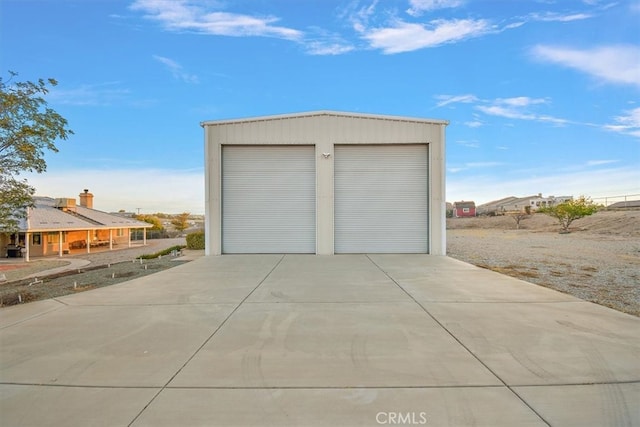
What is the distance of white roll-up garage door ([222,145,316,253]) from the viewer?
40.5ft

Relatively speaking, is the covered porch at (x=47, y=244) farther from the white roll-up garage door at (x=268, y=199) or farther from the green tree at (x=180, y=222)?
the green tree at (x=180, y=222)

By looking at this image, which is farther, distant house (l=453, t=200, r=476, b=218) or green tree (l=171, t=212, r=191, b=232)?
distant house (l=453, t=200, r=476, b=218)

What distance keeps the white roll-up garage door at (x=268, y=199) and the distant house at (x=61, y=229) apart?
15366 mm

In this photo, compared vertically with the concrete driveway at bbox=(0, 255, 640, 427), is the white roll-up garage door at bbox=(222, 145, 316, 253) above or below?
above

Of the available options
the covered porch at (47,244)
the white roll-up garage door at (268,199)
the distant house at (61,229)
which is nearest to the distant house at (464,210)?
the distant house at (61,229)

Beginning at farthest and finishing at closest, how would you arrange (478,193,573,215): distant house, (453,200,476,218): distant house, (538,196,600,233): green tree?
(453,200,476,218): distant house, (478,193,573,215): distant house, (538,196,600,233): green tree

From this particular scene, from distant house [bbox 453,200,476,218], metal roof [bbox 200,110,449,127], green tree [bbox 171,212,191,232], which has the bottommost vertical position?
green tree [bbox 171,212,191,232]

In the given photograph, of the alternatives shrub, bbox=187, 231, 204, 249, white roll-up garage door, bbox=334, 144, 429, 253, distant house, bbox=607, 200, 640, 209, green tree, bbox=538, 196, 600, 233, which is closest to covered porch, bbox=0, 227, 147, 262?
shrub, bbox=187, 231, 204, 249

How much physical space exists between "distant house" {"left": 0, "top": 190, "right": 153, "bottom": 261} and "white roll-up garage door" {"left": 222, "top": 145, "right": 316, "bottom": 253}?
15366mm

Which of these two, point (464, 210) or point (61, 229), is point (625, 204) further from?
point (61, 229)

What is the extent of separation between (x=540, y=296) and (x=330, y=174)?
796cm

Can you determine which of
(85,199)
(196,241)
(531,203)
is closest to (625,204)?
(531,203)

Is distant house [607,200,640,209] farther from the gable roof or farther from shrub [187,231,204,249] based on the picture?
the gable roof

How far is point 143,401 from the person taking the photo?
2502 millimetres
